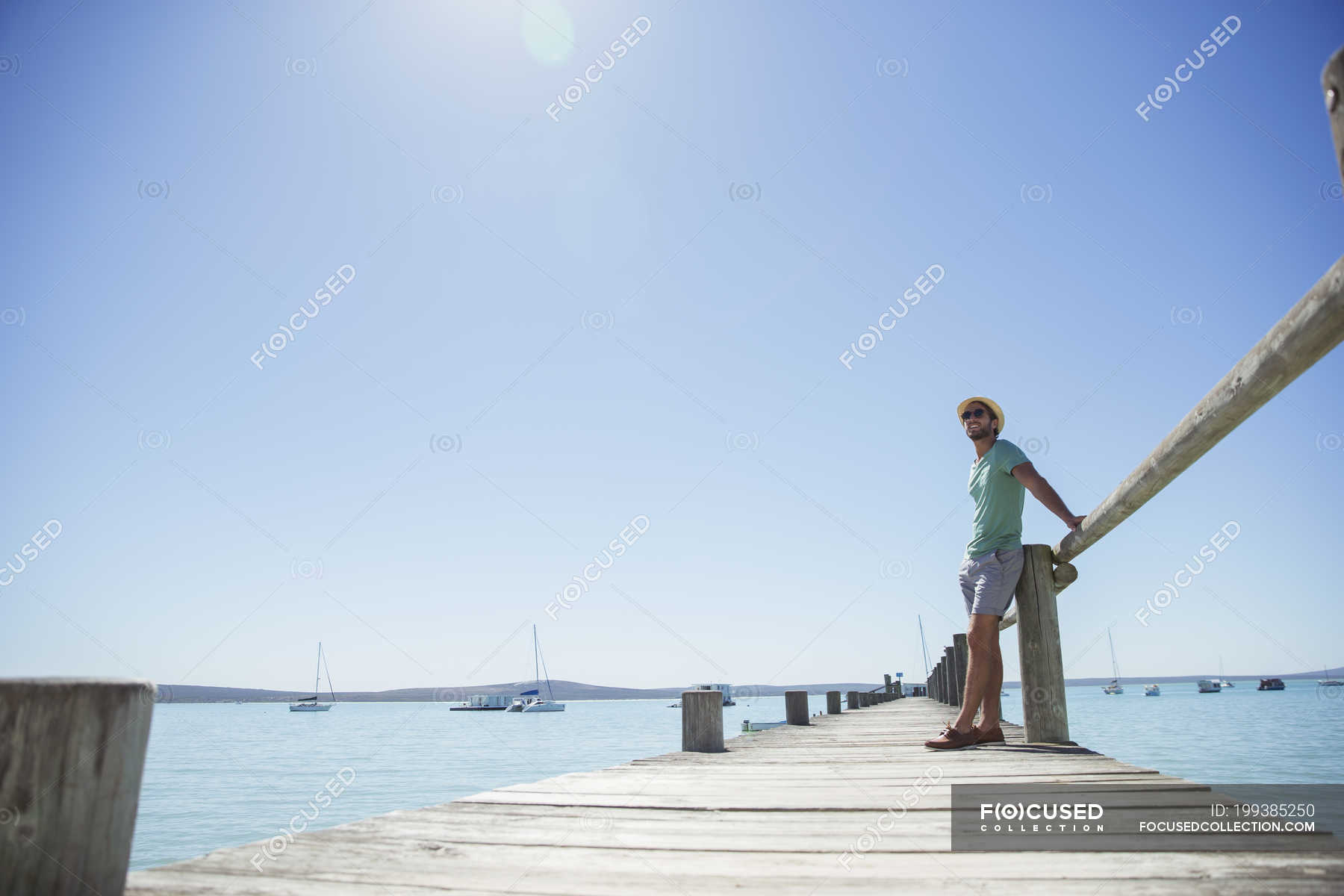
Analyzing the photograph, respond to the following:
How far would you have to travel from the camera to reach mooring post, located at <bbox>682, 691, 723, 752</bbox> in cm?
532

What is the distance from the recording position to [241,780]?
3100 centimetres

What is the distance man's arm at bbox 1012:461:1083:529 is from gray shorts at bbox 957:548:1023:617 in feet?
1.41

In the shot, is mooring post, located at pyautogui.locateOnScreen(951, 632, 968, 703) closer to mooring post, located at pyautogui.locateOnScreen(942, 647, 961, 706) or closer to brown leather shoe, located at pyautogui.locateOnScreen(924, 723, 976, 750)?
mooring post, located at pyautogui.locateOnScreen(942, 647, 961, 706)

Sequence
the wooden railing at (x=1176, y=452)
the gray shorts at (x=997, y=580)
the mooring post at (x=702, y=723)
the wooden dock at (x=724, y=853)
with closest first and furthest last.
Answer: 1. the wooden railing at (x=1176, y=452)
2. the wooden dock at (x=724, y=853)
3. the gray shorts at (x=997, y=580)
4. the mooring post at (x=702, y=723)

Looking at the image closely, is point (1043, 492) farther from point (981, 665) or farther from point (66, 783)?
point (66, 783)

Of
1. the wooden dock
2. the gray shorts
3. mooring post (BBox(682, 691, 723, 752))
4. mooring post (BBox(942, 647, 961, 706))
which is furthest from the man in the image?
mooring post (BBox(942, 647, 961, 706))

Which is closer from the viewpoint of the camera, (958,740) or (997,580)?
(997,580)

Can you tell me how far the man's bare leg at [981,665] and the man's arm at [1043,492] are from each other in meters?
0.76

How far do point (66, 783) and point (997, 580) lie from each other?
14.3ft

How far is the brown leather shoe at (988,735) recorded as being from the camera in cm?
459

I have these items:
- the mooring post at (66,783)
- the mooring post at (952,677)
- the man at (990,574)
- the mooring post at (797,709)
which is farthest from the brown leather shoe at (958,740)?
the mooring post at (952,677)

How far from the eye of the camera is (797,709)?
9.88 m

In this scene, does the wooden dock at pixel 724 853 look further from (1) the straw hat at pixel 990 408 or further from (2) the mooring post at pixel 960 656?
(2) the mooring post at pixel 960 656

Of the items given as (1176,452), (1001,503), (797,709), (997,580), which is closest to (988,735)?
(997,580)
